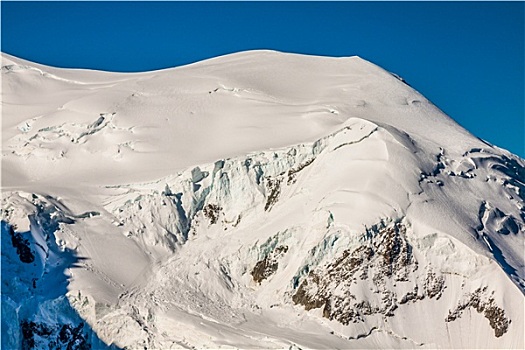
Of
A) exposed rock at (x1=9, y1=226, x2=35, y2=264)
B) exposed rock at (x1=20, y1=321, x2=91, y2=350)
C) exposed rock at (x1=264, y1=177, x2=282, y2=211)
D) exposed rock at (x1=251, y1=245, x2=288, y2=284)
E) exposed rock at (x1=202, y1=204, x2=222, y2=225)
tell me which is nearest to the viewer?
exposed rock at (x1=20, y1=321, x2=91, y2=350)

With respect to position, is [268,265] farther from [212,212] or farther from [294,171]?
[294,171]

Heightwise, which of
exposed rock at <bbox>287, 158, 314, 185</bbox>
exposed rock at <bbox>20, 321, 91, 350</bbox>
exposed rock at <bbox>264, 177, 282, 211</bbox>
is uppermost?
exposed rock at <bbox>287, 158, 314, 185</bbox>

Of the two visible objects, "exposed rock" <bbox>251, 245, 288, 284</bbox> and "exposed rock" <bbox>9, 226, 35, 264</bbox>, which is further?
"exposed rock" <bbox>251, 245, 288, 284</bbox>

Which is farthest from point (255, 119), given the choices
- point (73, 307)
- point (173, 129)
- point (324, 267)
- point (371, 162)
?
point (73, 307)

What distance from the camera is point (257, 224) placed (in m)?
69.5

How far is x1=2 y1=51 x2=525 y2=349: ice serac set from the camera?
62188mm

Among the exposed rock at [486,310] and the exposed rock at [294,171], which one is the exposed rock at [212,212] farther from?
the exposed rock at [486,310]

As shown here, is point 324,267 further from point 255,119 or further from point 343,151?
point 255,119

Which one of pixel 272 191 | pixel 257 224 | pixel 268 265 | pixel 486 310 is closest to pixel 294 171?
pixel 272 191

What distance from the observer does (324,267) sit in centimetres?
6438

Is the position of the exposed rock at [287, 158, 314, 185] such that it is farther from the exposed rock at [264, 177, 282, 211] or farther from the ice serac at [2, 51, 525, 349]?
the exposed rock at [264, 177, 282, 211]

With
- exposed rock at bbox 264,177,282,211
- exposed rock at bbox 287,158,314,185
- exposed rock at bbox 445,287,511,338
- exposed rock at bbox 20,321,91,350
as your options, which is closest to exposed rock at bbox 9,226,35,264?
exposed rock at bbox 20,321,91,350

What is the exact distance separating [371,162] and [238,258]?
12541 mm

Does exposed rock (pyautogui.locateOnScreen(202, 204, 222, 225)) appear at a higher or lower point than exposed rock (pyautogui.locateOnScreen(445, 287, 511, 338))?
higher
